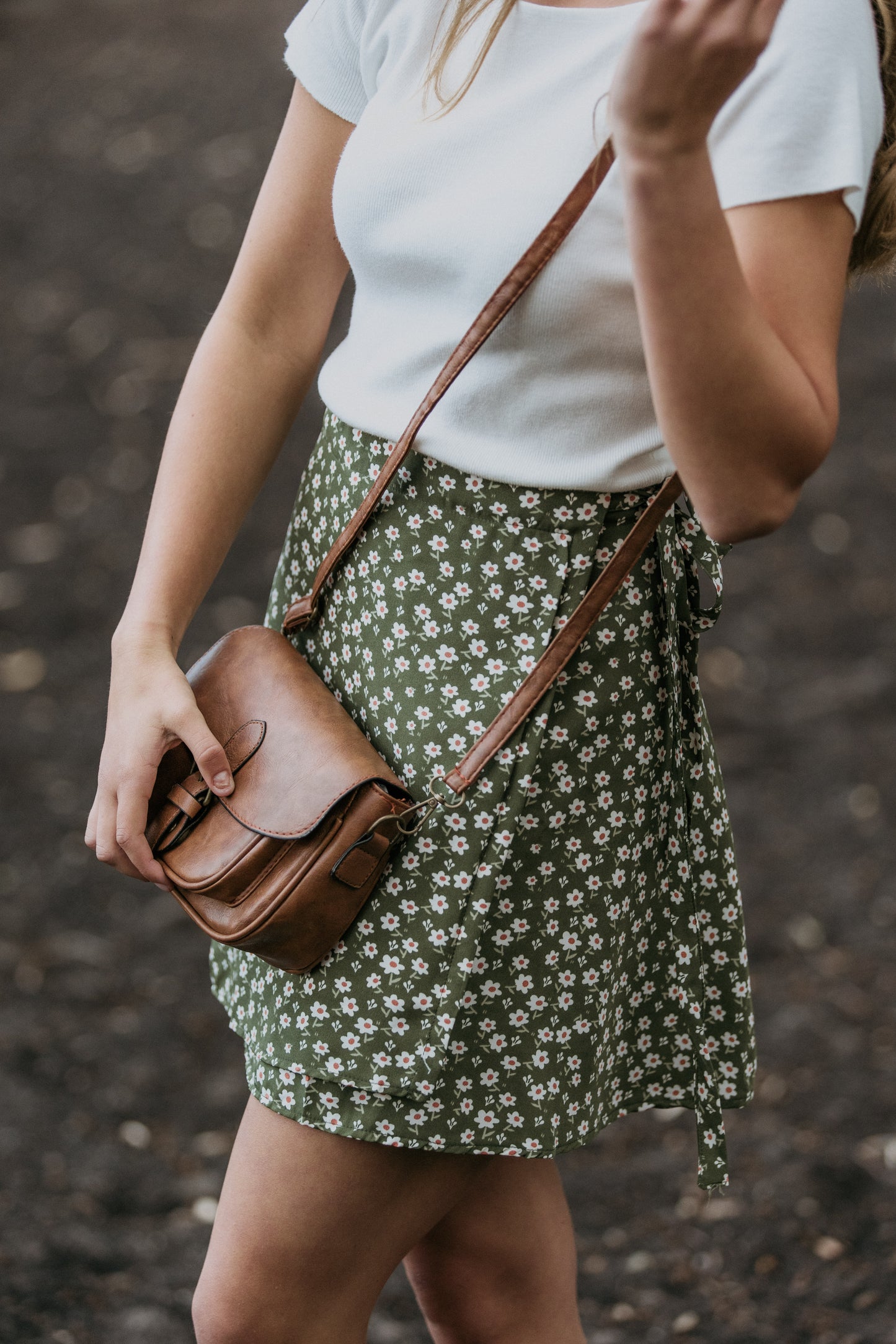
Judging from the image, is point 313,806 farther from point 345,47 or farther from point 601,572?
point 345,47

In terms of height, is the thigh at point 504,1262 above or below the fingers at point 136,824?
below

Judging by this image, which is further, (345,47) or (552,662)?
(345,47)

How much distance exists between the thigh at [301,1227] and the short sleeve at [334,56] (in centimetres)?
95

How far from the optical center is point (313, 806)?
114cm

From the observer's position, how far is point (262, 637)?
1306mm

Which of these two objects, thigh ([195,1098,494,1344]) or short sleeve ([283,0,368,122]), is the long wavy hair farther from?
thigh ([195,1098,494,1344])

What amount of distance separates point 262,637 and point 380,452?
8.5 inches

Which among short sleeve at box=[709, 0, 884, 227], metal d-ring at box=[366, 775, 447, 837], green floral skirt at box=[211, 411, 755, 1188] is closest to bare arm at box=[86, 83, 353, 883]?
green floral skirt at box=[211, 411, 755, 1188]

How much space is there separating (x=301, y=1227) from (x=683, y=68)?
3.19ft

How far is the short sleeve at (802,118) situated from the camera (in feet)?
3.10

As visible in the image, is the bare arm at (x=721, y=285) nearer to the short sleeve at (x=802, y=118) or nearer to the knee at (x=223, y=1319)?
the short sleeve at (x=802, y=118)

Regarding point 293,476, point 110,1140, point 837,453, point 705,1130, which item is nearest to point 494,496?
point 705,1130

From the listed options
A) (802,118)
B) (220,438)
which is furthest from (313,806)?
(802,118)

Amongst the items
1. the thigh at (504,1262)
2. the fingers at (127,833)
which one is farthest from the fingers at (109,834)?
the thigh at (504,1262)
